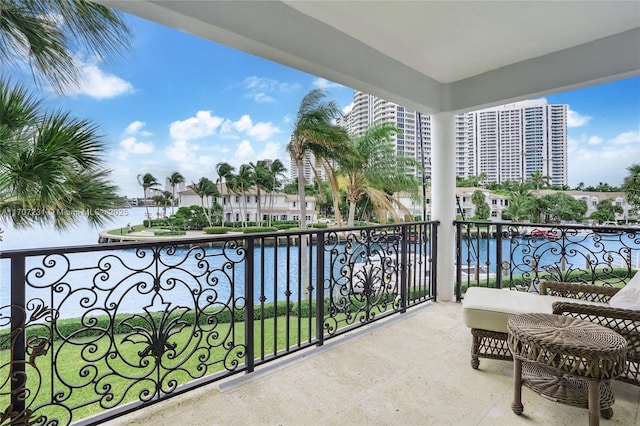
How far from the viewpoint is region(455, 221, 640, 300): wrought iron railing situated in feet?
9.52

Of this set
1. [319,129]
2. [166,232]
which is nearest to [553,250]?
[319,129]

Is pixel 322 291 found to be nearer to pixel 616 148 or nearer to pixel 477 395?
pixel 477 395

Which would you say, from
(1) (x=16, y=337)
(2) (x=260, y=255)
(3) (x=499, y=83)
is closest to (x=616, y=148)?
(3) (x=499, y=83)

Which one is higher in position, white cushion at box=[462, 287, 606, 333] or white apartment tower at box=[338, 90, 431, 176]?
white apartment tower at box=[338, 90, 431, 176]

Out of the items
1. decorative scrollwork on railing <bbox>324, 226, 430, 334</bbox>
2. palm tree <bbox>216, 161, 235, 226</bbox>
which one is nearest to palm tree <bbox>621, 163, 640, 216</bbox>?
decorative scrollwork on railing <bbox>324, 226, 430, 334</bbox>

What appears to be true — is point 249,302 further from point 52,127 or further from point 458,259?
point 458,259

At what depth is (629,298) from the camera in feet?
6.39

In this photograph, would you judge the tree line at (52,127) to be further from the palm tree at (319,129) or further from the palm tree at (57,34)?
the palm tree at (319,129)

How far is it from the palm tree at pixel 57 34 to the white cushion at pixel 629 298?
408 centimetres

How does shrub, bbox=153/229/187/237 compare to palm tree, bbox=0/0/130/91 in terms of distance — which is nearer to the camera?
palm tree, bbox=0/0/130/91

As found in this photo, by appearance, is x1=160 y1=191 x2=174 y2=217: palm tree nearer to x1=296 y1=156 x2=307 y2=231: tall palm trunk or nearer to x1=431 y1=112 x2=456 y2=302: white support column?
x1=296 y1=156 x2=307 y2=231: tall palm trunk

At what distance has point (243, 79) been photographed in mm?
20750

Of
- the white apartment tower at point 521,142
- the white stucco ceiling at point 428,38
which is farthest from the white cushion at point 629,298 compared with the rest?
the white apartment tower at point 521,142

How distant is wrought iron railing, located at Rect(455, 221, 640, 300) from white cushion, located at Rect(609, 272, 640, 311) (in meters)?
0.91
